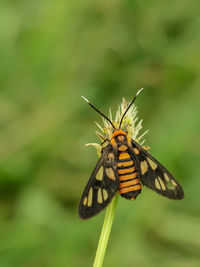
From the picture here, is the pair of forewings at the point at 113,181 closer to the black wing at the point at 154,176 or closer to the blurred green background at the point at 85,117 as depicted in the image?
the black wing at the point at 154,176

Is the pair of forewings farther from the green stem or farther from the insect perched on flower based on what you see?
the green stem

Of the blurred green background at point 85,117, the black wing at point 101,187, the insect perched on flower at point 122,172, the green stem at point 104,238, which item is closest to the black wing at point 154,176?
the insect perched on flower at point 122,172

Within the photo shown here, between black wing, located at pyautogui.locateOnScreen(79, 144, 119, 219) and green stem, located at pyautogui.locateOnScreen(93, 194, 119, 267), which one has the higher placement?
black wing, located at pyautogui.locateOnScreen(79, 144, 119, 219)

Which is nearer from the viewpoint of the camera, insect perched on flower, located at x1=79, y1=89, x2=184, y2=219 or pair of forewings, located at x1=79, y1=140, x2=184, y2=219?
insect perched on flower, located at x1=79, y1=89, x2=184, y2=219

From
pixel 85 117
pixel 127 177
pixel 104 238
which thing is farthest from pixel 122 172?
pixel 85 117

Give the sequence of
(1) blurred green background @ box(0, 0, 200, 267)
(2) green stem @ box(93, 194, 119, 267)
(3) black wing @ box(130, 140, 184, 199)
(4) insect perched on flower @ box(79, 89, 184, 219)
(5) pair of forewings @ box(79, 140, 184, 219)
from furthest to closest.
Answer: (1) blurred green background @ box(0, 0, 200, 267)
(3) black wing @ box(130, 140, 184, 199)
(5) pair of forewings @ box(79, 140, 184, 219)
(4) insect perched on flower @ box(79, 89, 184, 219)
(2) green stem @ box(93, 194, 119, 267)

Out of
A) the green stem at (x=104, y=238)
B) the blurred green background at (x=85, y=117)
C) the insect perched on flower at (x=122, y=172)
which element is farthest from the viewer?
the blurred green background at (x=85, y=117)

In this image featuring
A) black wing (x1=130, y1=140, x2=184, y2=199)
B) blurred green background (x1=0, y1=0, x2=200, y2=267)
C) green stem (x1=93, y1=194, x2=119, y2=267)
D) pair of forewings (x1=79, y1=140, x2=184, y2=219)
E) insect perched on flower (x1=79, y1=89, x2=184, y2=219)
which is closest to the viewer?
A: green stem (x1=93, y1=194, x2=119, y2=267)

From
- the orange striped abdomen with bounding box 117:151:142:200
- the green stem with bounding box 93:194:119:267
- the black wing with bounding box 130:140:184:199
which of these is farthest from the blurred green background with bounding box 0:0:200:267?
the green stem with bounding box 93:194:119:267

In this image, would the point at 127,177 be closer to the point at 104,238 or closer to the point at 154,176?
the point at 154,176
